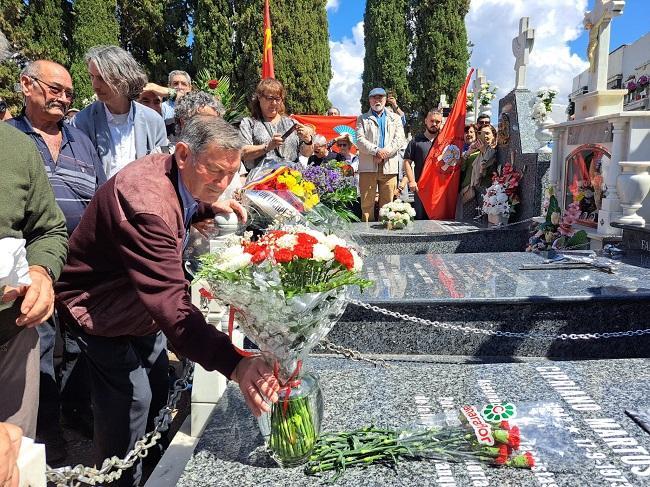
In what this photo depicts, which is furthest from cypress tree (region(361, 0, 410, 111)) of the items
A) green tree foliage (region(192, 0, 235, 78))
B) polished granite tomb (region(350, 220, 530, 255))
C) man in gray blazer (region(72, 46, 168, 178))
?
man in gray blazer (region(72, 46, 168, 178))

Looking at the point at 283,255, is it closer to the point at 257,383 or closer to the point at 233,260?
the point at 233,260

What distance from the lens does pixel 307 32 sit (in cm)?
2061

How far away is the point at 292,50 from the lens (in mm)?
20266

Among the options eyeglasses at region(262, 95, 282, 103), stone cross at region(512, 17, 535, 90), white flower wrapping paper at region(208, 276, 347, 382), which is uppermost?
stone cross at region(512, 17, 535, 90)

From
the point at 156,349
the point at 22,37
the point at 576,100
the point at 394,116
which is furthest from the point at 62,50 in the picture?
the point at 156,349

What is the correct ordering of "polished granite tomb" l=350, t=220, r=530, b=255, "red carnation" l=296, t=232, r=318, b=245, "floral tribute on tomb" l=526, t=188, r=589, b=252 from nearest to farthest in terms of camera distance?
1. "red carnation" l=296, t=232, r=318, b=245
2. "floral tribute on tomb" l=526, t=188, r=589, b=252
3. "polished granite tomb" l=350, t=220, r=530, b=255

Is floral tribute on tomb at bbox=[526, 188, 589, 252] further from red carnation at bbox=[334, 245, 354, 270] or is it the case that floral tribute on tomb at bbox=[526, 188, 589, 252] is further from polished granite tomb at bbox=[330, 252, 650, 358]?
red carnation at bbox=[334, 245, 354, 270]

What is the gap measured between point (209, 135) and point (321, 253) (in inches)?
24.3

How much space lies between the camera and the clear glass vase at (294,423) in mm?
1619

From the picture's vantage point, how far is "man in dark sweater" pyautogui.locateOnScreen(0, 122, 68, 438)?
1722 millimetres

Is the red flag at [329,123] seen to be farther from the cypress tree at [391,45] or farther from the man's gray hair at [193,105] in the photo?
the man's gray hair at [193,105]

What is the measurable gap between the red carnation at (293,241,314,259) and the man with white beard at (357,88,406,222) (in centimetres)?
549

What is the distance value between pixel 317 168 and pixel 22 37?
643 inches

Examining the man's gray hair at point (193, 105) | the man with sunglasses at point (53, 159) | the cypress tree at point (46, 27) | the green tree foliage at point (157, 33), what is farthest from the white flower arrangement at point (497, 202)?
the cypress tree at point (46, 27)
